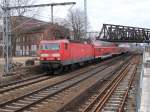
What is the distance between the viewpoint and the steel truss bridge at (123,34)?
3563 inches

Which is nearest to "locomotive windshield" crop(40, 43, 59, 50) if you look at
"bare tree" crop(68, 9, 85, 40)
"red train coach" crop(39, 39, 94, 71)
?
"red train coach" crop(39, 39, 94, 71)

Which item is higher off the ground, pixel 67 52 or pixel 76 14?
pixel 76 14

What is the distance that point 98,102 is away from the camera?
16703mm

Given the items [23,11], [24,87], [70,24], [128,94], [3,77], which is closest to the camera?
[128,94]

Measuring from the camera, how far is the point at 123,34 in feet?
309

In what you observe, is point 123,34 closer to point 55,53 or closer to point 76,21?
point 76,21

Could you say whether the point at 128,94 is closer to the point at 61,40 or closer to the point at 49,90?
the point at 49,90

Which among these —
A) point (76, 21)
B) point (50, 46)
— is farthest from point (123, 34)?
point (50, 46)

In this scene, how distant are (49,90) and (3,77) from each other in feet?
19.9

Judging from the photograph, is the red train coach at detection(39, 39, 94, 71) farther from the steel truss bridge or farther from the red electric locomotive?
the steel truss bridge

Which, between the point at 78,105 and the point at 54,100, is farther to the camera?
the point at 54,100

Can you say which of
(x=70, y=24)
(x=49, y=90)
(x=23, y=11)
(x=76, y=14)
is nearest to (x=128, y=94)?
(x=49, y=90)

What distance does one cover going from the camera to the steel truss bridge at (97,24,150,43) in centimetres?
9050

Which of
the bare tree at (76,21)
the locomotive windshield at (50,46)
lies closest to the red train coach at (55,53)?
the locomotive windshield at (50,46)
